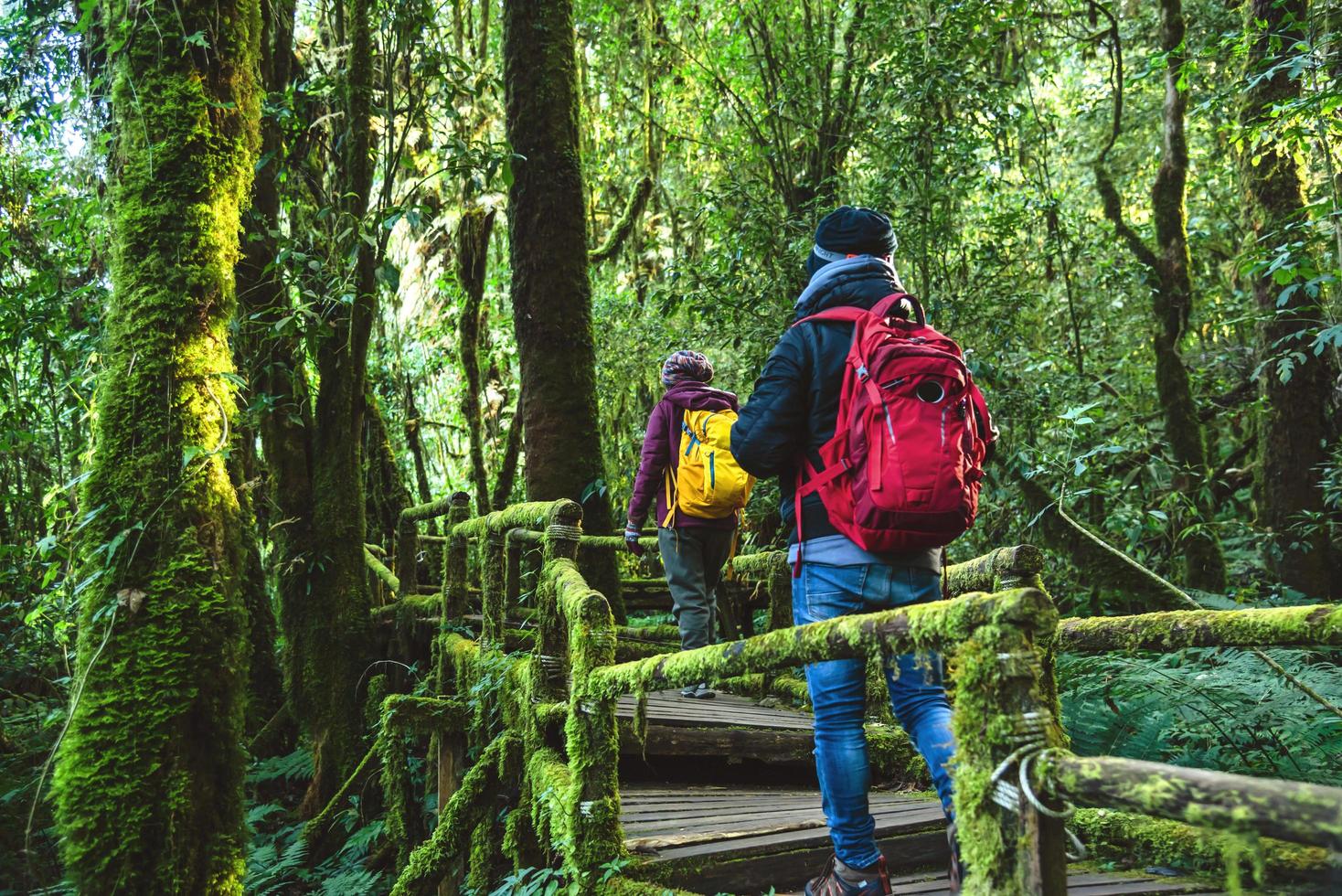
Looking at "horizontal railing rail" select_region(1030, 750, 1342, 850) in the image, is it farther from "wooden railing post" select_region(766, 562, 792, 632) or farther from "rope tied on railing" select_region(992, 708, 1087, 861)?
"wooden railing post" select_region(766, 562, 792, 632)

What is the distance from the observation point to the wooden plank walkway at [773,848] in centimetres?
337

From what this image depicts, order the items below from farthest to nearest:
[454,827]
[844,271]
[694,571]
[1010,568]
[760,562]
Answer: [760,562]
[694,571]
[454,827]
[1010,568]
[844,271]

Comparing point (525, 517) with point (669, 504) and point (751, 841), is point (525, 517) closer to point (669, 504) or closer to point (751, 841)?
point (669, 504)

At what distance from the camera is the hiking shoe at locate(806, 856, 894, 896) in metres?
2.98

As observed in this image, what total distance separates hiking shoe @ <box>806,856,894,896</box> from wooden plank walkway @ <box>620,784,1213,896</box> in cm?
40

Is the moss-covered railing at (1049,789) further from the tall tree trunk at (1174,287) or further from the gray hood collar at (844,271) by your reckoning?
the tall tree trunk at (1174,287)

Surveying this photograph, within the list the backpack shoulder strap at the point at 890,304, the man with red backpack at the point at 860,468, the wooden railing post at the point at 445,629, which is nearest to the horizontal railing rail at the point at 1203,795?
the man with red backpack at the point at 860,468

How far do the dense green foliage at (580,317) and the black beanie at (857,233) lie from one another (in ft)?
8.09

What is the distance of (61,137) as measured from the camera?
9.03 m

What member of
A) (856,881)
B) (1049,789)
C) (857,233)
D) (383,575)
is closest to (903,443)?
(857,233)

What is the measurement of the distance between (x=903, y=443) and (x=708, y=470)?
3271mm

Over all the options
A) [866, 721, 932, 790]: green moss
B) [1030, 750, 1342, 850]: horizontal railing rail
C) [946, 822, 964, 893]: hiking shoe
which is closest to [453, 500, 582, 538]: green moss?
[866, 721, 932, 790]: green moss

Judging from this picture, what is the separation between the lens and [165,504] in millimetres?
4012

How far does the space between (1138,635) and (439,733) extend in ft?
15.7
